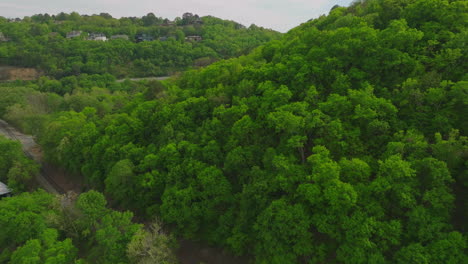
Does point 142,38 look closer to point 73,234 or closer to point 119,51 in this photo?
point 119,51

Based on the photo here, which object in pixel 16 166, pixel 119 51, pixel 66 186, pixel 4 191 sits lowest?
pixel 66 186

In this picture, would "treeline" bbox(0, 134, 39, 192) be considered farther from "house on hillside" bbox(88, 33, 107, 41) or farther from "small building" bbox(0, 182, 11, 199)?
"house on hillside" bbox(88, 33, 107, 41)

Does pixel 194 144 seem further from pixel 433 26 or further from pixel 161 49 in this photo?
pixel 161 49

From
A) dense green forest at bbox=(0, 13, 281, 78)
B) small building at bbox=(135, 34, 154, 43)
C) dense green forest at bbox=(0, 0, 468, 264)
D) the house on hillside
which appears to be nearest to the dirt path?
dense green forest at bbox=(0, 0, 468, 264)

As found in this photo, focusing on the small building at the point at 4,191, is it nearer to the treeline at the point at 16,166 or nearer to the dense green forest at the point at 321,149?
the treeline at the point at 16,166

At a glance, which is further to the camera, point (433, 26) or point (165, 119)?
point (165, 119)

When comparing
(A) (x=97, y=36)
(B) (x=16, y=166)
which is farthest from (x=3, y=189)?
(A) (x=97, y=36)

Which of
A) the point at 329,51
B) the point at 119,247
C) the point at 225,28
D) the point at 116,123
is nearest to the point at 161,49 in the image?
the point at 225,28
